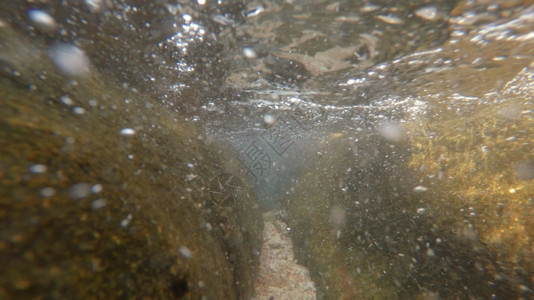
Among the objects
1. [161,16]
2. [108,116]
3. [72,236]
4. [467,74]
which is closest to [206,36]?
[161,16]

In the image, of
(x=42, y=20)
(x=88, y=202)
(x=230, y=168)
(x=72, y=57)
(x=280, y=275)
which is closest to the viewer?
(x=88, y=202)

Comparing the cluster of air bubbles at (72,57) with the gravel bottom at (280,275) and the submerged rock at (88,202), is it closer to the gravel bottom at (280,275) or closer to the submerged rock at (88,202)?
the submerged rock at (88,202)

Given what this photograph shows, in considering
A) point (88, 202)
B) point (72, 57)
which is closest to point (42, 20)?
point (72, 57)

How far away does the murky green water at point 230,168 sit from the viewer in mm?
2574

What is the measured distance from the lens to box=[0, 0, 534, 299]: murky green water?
8.45 ft

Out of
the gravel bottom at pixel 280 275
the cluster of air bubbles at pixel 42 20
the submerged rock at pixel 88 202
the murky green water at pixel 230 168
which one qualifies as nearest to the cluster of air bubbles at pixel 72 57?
the murky green water at pixel 230 168

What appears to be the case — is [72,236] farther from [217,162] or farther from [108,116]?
[217,162]

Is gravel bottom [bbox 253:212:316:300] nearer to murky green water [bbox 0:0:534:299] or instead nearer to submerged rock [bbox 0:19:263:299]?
murky green water [bbox 0:0:534:299]

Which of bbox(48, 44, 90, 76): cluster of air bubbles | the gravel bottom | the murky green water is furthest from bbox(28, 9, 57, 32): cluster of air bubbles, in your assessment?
the gravel bottom

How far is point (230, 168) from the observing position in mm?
10484

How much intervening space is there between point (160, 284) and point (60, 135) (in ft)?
7.44

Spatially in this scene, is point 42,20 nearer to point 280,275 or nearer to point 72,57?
point 72,57

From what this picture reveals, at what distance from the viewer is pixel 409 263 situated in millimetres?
6590

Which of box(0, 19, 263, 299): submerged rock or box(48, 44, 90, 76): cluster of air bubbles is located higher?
box(48, 44, 90, 76): cluster of air bubbles
